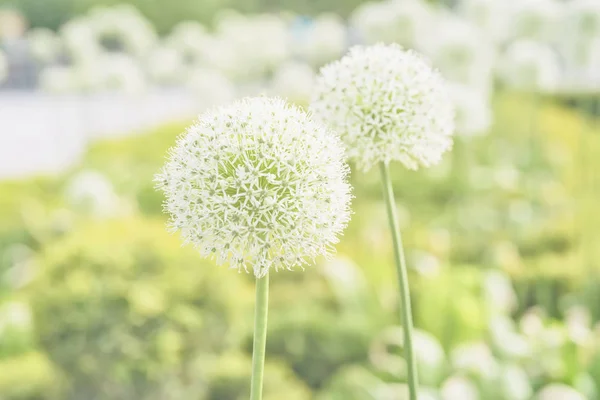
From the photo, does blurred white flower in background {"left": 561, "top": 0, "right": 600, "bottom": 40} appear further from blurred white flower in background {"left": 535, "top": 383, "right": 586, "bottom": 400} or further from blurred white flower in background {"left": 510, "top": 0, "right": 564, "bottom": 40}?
blurred white flower in background {"left": 535, "top": 383, "right": 586, "bottom": 400}

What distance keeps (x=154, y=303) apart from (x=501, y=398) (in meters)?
1.53

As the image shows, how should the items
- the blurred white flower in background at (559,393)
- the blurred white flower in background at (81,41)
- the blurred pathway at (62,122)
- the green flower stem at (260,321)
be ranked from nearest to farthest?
the green flower stem at (260,321) → the blurred white flower in background at (559,393) → the blurred white flower in background at (81,41) → the blurred pathway at (62,122)

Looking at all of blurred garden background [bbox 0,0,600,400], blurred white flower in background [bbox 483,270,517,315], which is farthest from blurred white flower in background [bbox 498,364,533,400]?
blurred white flower in background [bbox 483,270,517,315]

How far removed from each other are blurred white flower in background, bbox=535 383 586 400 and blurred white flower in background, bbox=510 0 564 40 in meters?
2.18

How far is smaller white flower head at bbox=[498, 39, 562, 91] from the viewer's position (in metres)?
5.31

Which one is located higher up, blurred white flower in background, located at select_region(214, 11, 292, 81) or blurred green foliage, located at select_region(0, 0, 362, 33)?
blurred green foliage, located at select_region(0, 0, 362, 33)

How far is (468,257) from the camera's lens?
531 centimetres

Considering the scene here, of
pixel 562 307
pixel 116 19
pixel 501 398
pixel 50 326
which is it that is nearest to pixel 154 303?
pixel 50 326

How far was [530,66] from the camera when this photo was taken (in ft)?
17.4

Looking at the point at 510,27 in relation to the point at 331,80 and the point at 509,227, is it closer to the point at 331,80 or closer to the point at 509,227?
the point at 509,227

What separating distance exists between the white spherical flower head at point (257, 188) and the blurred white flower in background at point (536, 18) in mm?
3598

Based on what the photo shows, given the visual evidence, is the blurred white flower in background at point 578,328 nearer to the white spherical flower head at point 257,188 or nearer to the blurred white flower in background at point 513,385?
the blurred white flower in background at point 513,385

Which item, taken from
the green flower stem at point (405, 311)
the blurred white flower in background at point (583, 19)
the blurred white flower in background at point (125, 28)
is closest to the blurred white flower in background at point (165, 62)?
the blurred white flower in background at point (125, 28)

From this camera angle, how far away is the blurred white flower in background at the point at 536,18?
4.40 metres
